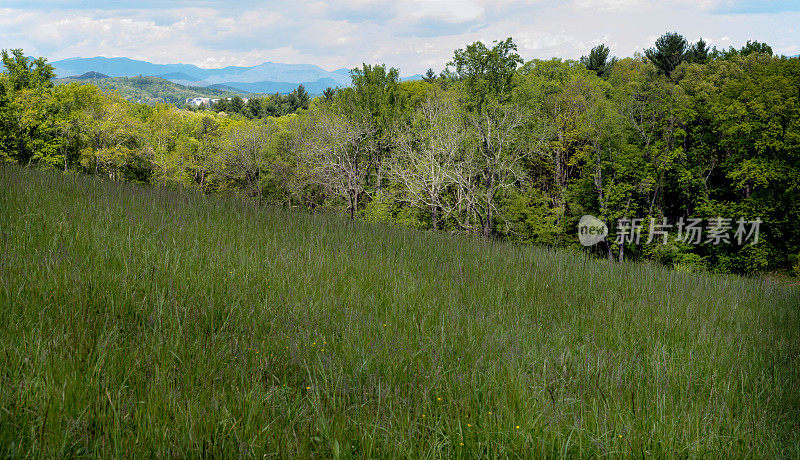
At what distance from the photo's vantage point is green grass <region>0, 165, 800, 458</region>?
7.12 feet

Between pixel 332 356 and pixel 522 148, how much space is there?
30.0m

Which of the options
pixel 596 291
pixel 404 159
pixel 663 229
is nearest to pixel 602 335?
pixel 596 291

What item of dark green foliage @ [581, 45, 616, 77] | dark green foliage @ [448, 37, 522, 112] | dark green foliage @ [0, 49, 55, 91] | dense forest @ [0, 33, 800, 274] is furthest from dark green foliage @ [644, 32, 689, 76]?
dark green foliage @ [0, 49, 55, 91]

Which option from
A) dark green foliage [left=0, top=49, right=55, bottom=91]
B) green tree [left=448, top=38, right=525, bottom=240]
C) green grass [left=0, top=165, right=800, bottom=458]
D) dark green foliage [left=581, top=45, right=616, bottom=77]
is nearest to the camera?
green grass [left=0, top=165, right=800, bottom=458]

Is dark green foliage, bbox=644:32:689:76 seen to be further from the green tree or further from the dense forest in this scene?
the green tree

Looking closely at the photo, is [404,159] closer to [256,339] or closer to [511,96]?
[511,96]

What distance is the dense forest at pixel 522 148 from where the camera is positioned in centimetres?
2962

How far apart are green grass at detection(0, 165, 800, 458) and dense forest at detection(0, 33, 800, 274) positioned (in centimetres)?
1846

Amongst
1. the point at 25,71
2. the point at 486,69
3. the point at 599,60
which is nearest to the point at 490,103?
the point at 486,69

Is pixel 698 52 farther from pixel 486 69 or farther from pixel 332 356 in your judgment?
pixel 332 356

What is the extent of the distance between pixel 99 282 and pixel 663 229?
130ft

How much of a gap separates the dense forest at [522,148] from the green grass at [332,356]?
1846cm

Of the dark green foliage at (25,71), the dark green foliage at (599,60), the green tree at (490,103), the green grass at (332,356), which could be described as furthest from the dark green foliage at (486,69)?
the dark green foliage at (25,71)

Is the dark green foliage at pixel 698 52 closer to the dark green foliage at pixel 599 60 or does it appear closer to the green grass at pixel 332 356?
the dark green foliage at pixel 599 60
